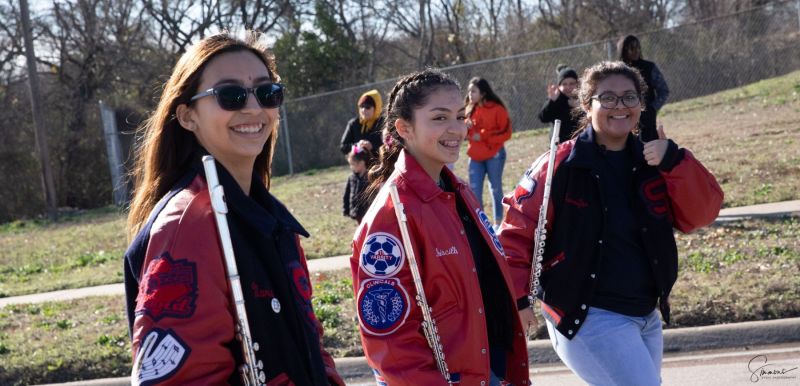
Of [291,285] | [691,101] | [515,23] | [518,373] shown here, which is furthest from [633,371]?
[515,23]

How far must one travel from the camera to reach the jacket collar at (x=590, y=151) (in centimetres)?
420

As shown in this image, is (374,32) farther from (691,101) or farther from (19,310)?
(19,310)

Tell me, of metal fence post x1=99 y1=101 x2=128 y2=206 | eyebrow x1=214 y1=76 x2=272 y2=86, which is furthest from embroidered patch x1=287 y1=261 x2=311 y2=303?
metal fence post x1=99 y1=101 x2=128 y2=206

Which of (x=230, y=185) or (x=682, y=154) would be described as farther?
(x=682, y=154)

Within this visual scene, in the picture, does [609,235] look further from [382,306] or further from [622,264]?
[382,306]

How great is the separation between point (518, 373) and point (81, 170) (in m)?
23.8

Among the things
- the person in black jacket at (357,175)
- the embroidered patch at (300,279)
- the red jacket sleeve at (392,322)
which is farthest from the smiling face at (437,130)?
the person in black jacket at (357,175)

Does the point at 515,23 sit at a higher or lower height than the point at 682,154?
higher

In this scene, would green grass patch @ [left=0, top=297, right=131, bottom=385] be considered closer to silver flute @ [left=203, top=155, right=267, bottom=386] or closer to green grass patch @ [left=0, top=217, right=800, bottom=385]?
green grass patch @ [left=0, top=217, right=800, bottom=385]

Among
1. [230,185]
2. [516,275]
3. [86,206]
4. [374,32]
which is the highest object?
[374,32]

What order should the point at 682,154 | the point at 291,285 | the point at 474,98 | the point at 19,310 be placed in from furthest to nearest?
the point at 474,98 < the point at 19,310 < the point at 682,154 < the point at 291,285

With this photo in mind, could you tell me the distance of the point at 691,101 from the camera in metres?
20.2

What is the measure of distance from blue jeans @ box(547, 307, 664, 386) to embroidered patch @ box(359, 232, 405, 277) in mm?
1082

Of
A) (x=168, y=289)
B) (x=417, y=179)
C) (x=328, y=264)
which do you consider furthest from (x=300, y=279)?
(x=328, y=264)
